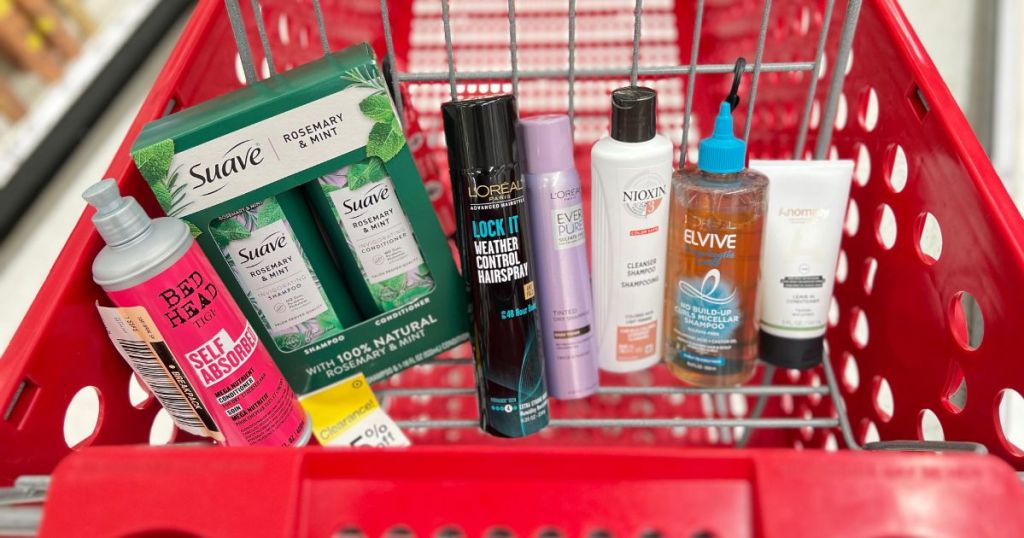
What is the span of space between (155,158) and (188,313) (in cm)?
11

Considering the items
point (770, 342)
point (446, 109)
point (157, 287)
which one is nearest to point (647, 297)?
point (770, 342)

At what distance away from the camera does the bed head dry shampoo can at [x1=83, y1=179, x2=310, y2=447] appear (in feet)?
1.45

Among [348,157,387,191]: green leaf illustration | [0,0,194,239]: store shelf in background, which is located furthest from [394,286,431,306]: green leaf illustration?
[0,0,194,239]: store shelf in background

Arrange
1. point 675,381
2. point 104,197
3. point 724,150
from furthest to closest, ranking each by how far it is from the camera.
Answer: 1. point 675,381
2. point 724,150
3. point 104,197

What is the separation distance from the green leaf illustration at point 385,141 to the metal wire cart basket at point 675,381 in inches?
2.4

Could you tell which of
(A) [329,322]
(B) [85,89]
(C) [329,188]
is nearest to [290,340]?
(A) [329,322]

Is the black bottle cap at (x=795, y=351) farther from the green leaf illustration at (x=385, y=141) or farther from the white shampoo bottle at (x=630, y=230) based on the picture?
the green leaf illustration at (x=385, y=141)

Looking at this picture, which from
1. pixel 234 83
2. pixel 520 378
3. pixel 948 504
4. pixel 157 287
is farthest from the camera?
pixel 234 83

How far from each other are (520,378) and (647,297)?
0.13 m

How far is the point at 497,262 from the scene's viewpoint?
1.70 ft

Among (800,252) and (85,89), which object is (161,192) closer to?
(800,252)

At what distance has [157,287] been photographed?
44 centimetres

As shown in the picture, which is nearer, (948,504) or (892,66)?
(948,504)

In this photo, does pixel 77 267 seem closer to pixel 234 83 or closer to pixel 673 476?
pixel 234 83
